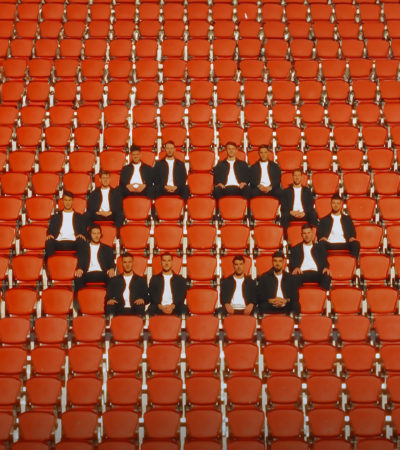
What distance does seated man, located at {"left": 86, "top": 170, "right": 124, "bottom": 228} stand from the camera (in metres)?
6.59

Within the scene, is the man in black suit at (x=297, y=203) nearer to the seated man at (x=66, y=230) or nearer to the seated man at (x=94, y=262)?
the seated man at (x=94, y=262)

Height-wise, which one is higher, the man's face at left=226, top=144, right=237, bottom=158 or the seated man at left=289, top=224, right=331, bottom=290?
the man's face at left=226, top=144, right=237, bottom=158

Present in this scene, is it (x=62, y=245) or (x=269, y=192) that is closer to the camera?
(x=62, y=245)

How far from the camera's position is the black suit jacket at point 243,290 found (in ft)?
19.6

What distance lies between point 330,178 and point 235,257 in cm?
149

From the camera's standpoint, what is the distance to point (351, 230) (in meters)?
6.43

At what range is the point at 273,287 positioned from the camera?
19.6ft

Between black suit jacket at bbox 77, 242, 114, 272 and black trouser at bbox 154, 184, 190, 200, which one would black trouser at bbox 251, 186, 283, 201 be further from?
black suit jacket at bbox 77, 242, 114, 272

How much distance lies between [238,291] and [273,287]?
0.89 feet

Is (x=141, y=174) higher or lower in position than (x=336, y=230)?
higher

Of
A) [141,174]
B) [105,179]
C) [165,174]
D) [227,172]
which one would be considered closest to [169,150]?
[165,174]

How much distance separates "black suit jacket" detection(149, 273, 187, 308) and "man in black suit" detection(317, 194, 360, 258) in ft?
4.03

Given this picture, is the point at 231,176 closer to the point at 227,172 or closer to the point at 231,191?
the point at 227,172

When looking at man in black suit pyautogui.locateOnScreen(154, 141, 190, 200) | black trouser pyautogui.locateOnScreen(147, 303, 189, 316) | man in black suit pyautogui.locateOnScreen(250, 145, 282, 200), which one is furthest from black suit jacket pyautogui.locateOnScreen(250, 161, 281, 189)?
black trouser pyautogui.locateOnScreen(147, 303, 189, 316)
